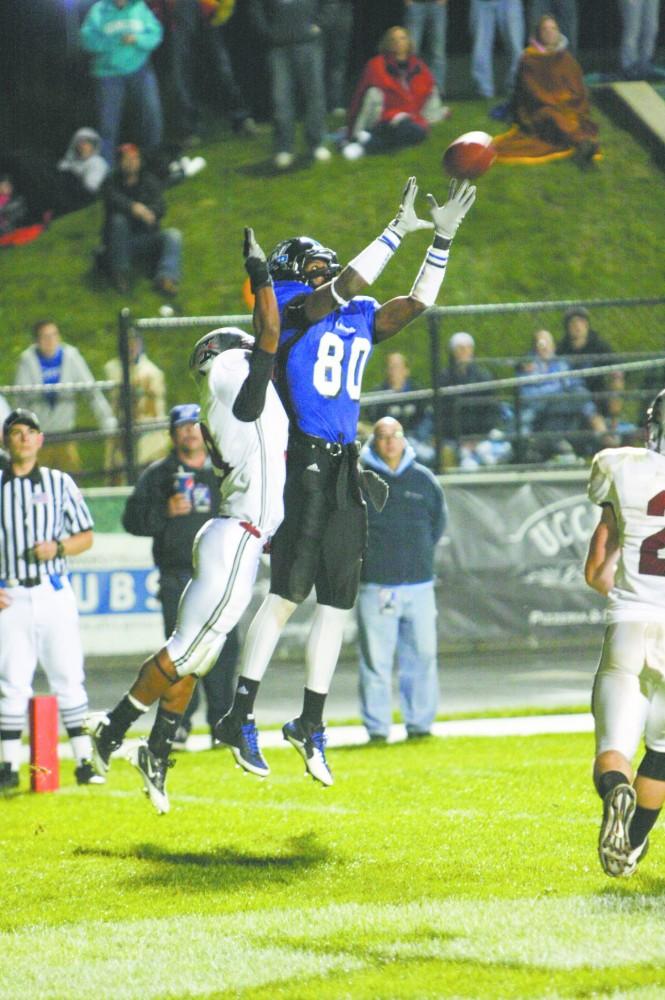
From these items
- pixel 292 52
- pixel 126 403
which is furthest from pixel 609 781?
pixel 292 52

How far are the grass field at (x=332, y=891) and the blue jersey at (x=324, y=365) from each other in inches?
69.2

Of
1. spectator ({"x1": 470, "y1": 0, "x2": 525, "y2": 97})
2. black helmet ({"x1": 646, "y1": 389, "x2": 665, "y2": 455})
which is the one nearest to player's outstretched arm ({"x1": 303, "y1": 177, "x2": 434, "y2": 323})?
black helmet ({"x1": 646, "y1": 389, "x2": 665, "y2": 455})

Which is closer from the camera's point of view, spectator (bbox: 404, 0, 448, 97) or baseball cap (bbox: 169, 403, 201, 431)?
baseball cap (bbox: 169, 403, 201, 431)

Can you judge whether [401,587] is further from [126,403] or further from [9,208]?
[9,208]

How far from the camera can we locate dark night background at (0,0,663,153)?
69.5 feet

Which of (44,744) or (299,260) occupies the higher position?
(299,260)

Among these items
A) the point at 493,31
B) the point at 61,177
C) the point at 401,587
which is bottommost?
the point at 401,587

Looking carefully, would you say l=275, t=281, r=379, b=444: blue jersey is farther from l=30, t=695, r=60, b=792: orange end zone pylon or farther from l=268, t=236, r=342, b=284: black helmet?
l=30, t=695, r=60, b=792: orange end zone pylon

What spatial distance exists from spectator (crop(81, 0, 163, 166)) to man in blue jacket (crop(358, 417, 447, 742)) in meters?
8.97

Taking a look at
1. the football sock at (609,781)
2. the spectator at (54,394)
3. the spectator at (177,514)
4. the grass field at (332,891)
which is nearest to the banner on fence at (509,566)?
the spectator at (54,394)

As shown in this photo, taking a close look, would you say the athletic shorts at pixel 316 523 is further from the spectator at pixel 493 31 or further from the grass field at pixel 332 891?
the spectator at pixel 493 31

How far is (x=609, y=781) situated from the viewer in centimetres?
572

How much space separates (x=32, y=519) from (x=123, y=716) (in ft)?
9.06

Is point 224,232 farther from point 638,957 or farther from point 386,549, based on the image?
point 638,957
